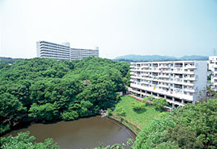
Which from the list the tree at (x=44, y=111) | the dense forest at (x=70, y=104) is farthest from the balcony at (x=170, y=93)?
the tree at (x=44, y=111)

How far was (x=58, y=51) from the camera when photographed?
54719mm

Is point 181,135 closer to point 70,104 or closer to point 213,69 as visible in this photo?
point 70,104

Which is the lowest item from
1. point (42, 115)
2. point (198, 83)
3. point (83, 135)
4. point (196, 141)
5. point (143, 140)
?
point (83, 135)

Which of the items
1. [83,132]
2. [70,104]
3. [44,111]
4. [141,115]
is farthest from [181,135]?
[44,111]

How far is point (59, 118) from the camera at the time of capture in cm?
2108

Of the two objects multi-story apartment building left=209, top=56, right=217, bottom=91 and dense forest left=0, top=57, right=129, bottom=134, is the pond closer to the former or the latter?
dense forest left=0, top=57, right=129, bottom=134

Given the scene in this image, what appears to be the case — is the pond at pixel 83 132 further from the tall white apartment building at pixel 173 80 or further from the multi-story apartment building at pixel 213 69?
the multi-story apartment building at pixel 213 69

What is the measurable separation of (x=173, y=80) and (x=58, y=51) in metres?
44.8

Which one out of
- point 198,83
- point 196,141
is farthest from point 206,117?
point 198,83

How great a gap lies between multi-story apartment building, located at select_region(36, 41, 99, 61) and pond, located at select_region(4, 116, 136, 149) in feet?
111

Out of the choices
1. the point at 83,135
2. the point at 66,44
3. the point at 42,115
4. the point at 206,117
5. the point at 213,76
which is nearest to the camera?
the point at 206,117

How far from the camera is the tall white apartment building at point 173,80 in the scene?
1941 centimetres

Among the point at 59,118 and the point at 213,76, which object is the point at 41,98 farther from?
the point at 213,76

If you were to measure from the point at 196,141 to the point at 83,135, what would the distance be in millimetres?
12389
